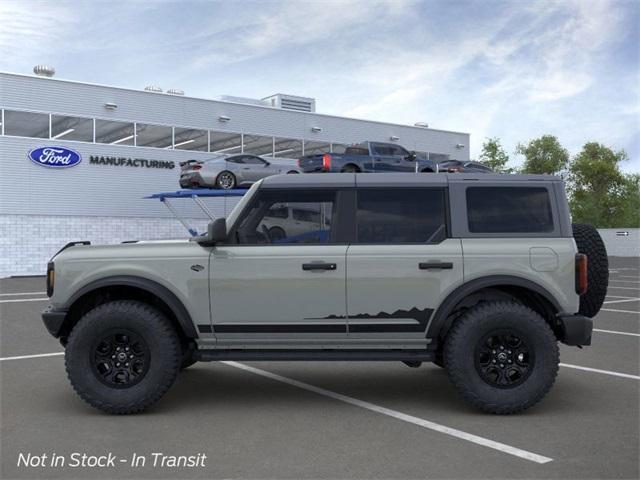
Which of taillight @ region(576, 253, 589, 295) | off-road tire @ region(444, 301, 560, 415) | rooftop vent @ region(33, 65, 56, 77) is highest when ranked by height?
rooftop vent @ region(33, 65, 56, 77)

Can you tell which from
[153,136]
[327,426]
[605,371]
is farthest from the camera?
[153,136]

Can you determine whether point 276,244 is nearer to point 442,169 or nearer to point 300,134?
point 442,169

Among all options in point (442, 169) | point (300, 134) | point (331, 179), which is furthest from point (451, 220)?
point (300, 134)

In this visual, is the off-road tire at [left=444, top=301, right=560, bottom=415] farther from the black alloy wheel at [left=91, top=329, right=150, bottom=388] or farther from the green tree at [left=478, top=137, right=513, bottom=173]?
the green tree at [left=478, top=137, right=513, bottom=173]

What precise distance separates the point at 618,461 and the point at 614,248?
49.4 m

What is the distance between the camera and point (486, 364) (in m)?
5.61

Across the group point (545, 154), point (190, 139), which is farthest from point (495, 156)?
point (190, 139)

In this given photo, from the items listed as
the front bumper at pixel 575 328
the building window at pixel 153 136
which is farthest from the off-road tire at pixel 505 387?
the building window at pixel 153 136

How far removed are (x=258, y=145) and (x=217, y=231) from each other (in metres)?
28.7

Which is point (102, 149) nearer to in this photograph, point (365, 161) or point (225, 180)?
point (225, 180)

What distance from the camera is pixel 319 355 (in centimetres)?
571

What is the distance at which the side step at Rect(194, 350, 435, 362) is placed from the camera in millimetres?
5664

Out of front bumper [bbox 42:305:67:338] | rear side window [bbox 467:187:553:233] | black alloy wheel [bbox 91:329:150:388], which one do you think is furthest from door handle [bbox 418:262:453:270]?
front bumper [bbox 42:305:67:338]

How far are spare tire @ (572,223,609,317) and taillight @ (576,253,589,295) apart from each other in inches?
15.0
